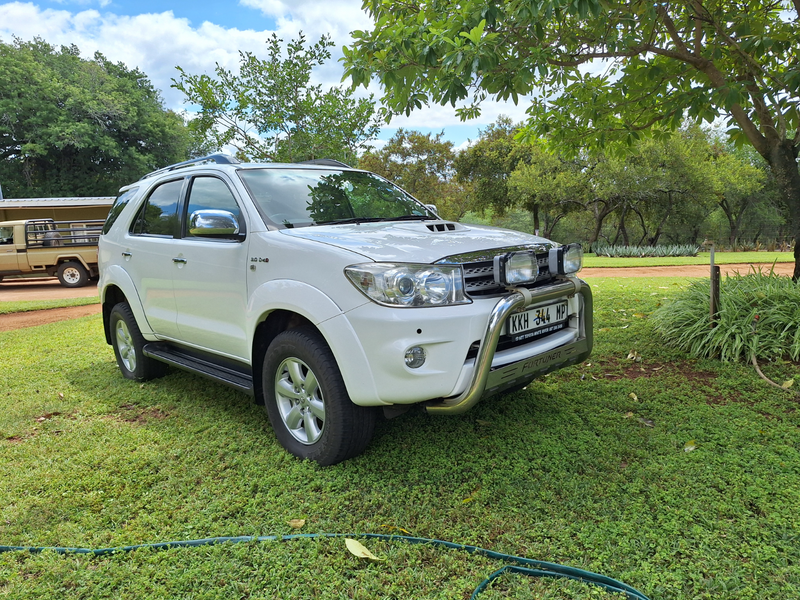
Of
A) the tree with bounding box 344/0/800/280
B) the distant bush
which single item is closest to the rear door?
the tree with bounding box 344/0/800/280

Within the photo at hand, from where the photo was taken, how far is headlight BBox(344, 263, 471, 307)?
263 cm

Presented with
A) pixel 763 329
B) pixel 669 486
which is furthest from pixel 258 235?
pixel 763 329

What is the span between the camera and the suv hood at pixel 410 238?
108 inches

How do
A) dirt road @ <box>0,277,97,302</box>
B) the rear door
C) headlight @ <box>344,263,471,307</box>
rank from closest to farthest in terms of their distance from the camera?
1. headlight @ <box>344,263,471,307</box>
2. dirt road @ <box>0,277,97,302</box>
3. the rear door

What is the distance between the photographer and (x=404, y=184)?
110 feet

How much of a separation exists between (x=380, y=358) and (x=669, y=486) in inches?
66.4

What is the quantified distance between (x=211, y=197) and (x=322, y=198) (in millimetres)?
827

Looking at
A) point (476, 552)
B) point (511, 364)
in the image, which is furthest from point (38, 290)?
point (476, 552)

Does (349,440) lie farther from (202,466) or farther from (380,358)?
(202,466)

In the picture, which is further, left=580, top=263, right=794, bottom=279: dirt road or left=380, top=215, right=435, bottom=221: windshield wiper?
left=580, top=263, right=794, bottom=279: dirt road

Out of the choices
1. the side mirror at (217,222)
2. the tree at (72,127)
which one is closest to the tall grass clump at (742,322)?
the side mirror at (217,222)

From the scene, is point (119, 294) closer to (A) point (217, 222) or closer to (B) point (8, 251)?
(A) point (217, 222)

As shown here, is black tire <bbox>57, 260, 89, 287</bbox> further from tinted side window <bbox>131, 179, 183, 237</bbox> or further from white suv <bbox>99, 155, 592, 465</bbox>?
white suv <bbox>99, 155, 592, 465</bbox>

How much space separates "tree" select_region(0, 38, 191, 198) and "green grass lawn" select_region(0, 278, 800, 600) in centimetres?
2913
